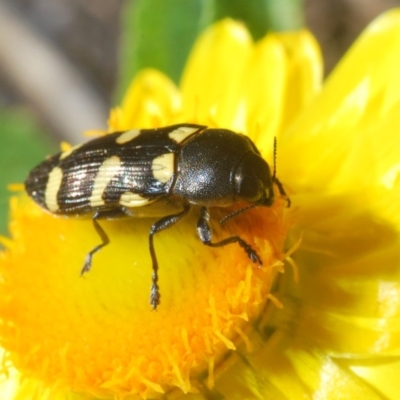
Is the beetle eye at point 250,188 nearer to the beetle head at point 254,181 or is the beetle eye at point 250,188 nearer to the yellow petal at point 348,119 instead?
the beetle head at point 254,181

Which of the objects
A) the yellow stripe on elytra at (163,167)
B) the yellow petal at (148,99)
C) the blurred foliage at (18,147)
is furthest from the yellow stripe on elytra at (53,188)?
the blurred foliage at (18,147)

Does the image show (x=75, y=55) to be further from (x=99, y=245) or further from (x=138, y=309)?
(x=138, y=309)

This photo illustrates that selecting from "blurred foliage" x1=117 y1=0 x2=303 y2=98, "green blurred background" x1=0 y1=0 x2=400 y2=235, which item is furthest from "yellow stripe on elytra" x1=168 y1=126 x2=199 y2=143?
"green blurred background" x1=0 y1=0 x2=400 y2=235

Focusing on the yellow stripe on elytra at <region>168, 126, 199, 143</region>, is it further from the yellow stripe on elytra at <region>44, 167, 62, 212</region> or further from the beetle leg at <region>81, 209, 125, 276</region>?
the yellow stripe on elytra at <region>44, 167, 62, 212</region>

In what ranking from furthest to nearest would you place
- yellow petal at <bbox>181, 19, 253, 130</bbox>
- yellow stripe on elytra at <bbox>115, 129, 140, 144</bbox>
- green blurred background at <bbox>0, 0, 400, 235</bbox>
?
green blurred background at <bbox>0, 0, 400, 235</bbox> → yellow petal at <bbox>181, 19, 253, 130</bbox> → yellow stripe on elytra at <bbox>115, 129, 140, 144</bbox>

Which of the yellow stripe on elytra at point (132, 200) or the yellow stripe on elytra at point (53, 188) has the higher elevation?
the yellow stripe on elytra at point (132, 200)

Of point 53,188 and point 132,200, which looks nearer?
point 132,200

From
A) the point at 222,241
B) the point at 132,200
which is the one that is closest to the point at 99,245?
the point at 132,200
